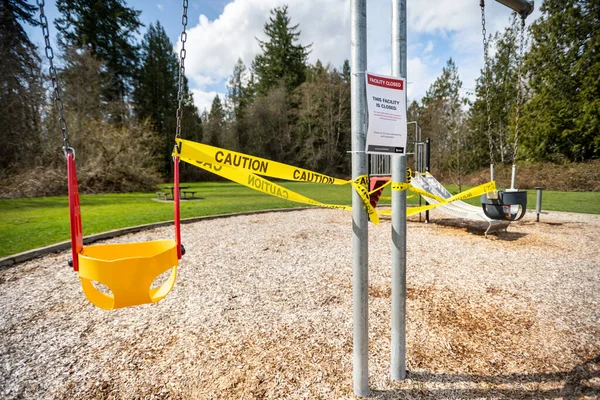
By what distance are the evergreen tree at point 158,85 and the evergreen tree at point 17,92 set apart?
59.4 ft

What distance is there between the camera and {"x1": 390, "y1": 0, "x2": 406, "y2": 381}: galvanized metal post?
6.31 ft

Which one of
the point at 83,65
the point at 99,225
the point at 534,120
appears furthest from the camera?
the point at 534,120

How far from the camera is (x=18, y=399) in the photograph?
2.02 meters

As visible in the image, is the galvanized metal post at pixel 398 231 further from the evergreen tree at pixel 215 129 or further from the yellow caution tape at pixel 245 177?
the evergreen tree at pixel 215 129

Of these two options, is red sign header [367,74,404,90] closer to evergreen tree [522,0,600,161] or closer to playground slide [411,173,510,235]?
playground slide [411,173,510,235]

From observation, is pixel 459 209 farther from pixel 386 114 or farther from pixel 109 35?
pixel 109 35

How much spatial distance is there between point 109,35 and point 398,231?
119ft

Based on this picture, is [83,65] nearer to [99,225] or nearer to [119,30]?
[119,30]

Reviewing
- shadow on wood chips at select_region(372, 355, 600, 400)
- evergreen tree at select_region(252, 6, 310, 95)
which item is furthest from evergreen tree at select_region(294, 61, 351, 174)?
shadow on wood chips at select_region(372, 355, 600, 400)

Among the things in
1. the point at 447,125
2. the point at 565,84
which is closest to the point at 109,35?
the point at 447,125

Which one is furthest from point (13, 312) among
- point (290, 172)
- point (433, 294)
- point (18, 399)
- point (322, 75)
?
point (322, 75)

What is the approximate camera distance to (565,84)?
72.2ft

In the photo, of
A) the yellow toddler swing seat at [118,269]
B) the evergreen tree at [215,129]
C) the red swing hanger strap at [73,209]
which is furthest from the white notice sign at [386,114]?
the evergreen tree at [215,129]

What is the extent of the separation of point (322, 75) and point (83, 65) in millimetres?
25468
